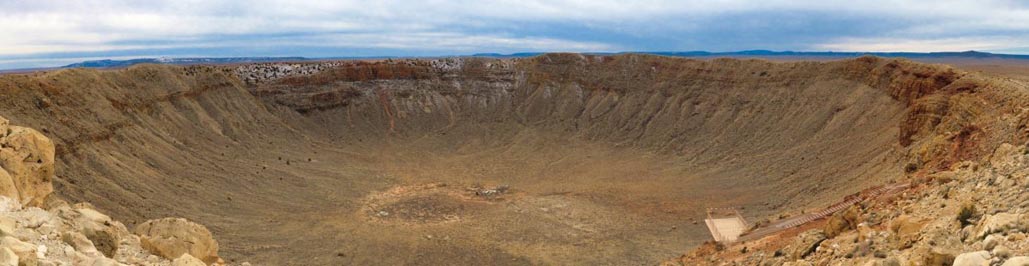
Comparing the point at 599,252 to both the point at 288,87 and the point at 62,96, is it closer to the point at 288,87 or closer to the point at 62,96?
the point at 62,96

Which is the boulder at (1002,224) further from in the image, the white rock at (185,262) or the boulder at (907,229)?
the white rock at (185,262)

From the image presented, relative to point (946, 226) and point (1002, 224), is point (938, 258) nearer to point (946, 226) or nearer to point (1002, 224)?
point (1002, 224)

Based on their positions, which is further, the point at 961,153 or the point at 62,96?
the point at 62,96

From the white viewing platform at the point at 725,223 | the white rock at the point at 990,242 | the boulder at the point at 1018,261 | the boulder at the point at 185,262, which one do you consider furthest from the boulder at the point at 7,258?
the white viewing platform at the point at 725,223

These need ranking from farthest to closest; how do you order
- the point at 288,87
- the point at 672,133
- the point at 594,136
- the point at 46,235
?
the point at 288,87
the point at 594,136
the point at 672,133
the point at 46,235

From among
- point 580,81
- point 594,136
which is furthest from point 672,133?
point 580,81

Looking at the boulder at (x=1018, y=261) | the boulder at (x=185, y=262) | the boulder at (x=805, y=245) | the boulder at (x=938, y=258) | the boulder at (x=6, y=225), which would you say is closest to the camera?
the boulder at (x=1018, y=261)

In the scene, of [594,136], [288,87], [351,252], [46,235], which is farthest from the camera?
[288,87]
